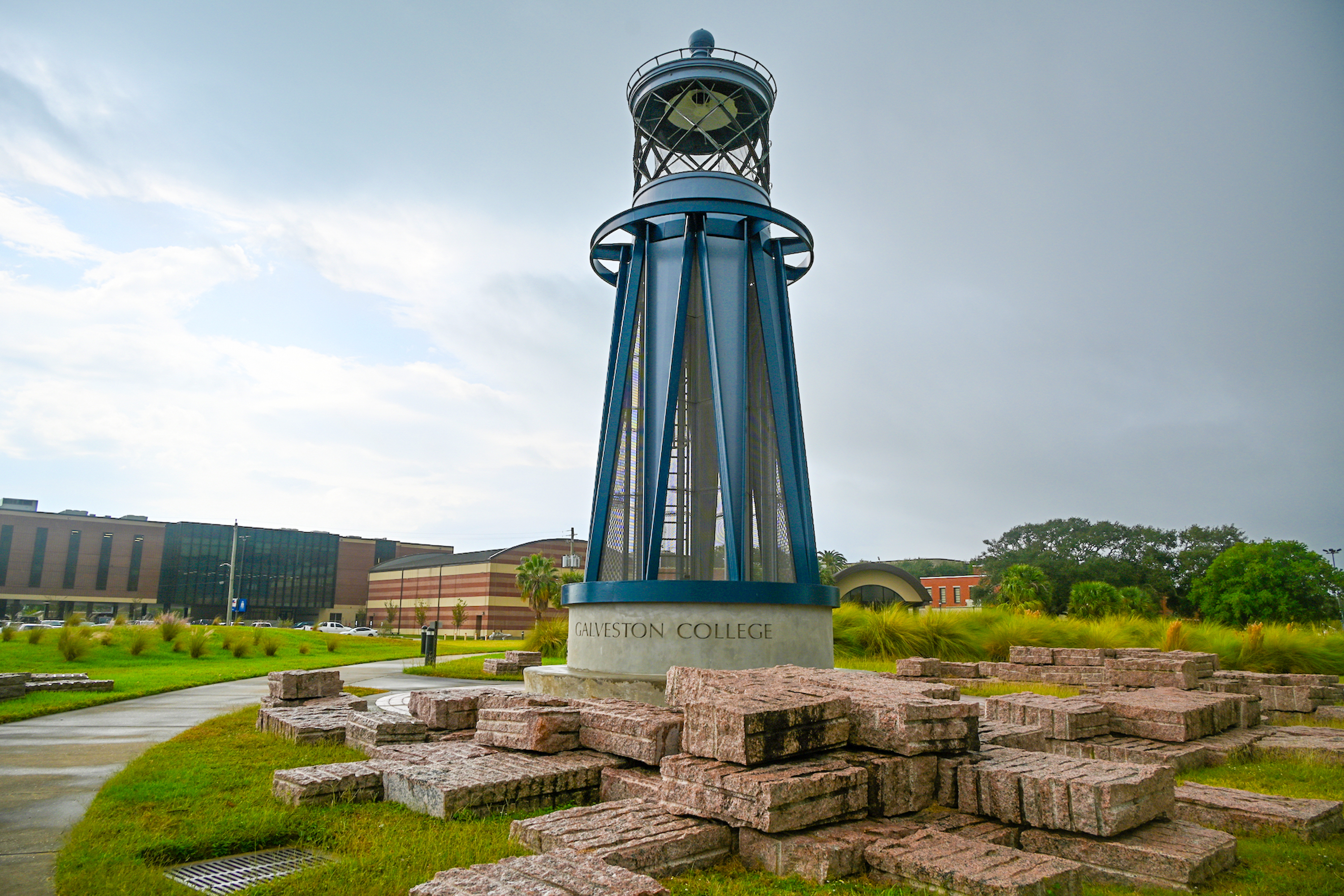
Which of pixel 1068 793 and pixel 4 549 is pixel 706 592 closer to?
pixel 1068 793

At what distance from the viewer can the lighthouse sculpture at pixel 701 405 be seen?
14.3 metres

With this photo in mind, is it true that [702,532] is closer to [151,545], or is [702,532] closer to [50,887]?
[50,887]

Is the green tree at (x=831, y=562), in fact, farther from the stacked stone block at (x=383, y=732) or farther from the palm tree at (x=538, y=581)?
the stacked stone block at (x=383, y=732)

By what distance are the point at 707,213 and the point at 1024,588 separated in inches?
1711

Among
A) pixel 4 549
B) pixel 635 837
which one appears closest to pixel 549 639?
pixel 635 837

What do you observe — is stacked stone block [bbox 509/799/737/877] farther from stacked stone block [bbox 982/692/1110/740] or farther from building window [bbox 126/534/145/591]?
building window [bbox 126/534/145/591]

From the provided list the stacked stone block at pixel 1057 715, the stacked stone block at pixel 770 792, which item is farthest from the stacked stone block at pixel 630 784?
the stacked stone block at pixel 1057 715

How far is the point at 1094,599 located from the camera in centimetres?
5250

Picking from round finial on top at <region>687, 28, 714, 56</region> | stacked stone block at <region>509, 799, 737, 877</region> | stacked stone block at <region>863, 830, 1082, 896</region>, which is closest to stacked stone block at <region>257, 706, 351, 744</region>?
stacked stone block at <region>509, 799, 737, 877</region>

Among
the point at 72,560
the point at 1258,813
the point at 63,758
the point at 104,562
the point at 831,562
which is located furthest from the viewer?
the point at 104,562

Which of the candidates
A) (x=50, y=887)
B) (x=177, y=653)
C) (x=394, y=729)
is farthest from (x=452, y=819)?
(x=177, y=653)

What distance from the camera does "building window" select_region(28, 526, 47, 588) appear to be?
8719 cm

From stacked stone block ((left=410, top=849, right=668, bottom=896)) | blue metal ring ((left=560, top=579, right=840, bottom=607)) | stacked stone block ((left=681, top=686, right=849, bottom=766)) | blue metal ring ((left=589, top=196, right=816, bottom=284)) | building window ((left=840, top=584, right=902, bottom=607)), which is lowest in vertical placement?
stacked stone block ((left=410, top=849, right=668, bottom=896))

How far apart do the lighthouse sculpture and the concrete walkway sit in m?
6.25
